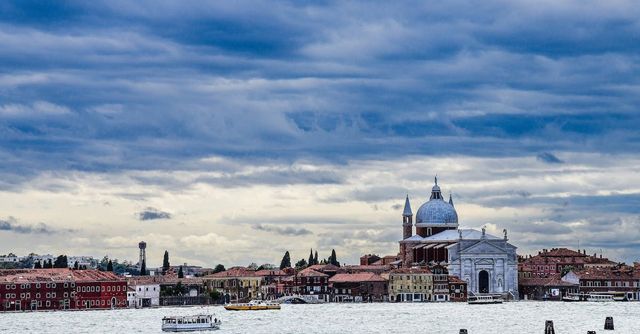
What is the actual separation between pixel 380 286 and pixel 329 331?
7222 centimetres

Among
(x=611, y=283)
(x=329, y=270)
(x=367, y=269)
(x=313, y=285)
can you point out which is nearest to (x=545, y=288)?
(x=611, y=283)

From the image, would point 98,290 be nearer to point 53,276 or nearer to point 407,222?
point 53,276

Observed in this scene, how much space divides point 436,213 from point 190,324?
86594 mm

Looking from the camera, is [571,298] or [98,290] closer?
[98,290]

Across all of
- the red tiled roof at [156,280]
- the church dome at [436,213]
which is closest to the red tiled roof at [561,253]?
the church dome at [436,213]

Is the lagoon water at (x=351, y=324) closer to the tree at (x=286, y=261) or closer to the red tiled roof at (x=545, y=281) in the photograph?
the red tiled roof at (x=545, y=281)

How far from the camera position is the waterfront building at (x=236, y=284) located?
477 ft

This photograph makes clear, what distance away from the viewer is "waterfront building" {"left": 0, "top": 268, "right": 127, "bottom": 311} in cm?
10312

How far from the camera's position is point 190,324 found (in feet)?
241

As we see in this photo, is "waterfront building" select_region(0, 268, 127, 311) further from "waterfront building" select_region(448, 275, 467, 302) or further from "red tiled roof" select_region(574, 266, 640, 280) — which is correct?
"red tiled roof" select_region(574, 266, 640, 280)

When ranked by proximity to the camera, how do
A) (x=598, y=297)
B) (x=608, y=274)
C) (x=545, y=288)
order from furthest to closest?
(x=608, y=274), (x=545, y=288), (x=598, y=297)

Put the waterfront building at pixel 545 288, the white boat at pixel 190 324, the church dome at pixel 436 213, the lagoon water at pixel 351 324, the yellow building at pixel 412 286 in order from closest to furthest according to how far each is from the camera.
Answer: the lagoon water at pixel 351 324 → the white boat at pixel 190 324 → the yellow building at pixel 412 286 → the waterfront building at pixel 545 288 → the church dome at pixel 436 213

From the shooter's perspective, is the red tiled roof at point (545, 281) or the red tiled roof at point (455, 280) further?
the red tiled roof at point (545, 281)

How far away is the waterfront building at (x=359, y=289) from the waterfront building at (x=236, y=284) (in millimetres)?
9249
